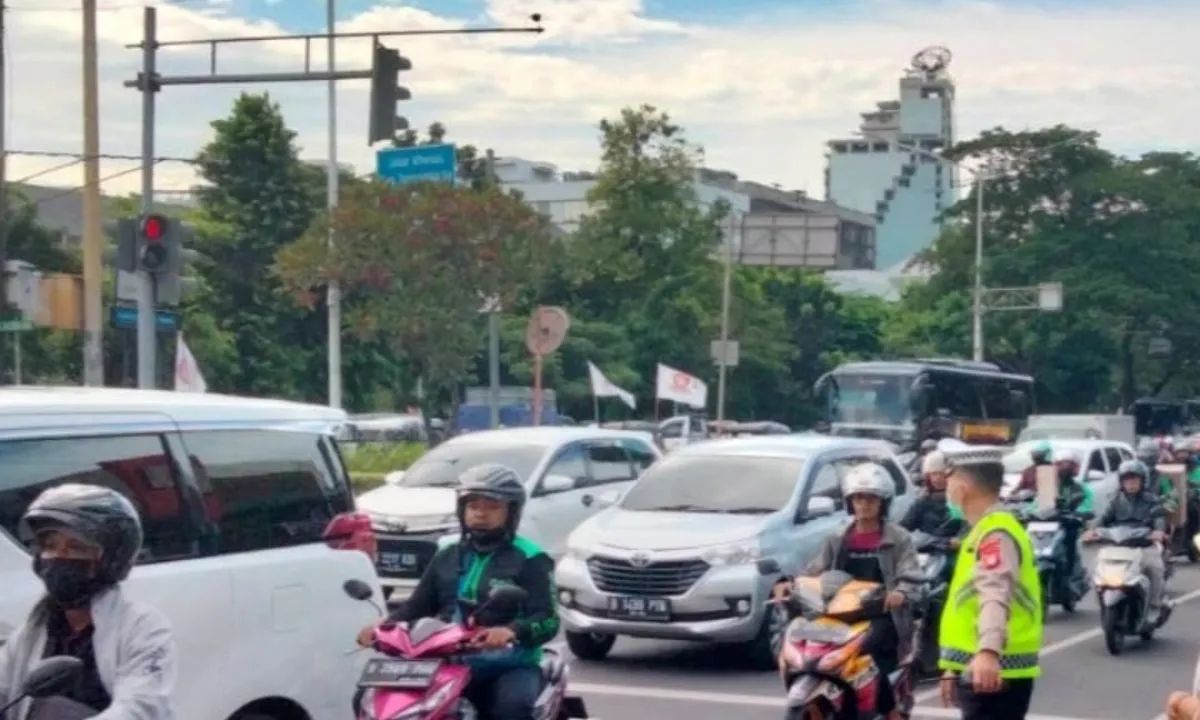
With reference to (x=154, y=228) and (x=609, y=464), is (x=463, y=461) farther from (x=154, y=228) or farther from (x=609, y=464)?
(x=154, y=228)

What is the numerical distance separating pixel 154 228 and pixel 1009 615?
11755 millimetres

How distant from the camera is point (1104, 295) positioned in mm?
65188

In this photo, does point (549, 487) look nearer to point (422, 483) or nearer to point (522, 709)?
point (422, 483)

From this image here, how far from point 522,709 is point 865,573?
7.93 feet

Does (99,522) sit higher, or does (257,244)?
(257,244)

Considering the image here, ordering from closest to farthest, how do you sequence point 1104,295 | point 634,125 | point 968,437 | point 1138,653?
point 1138,653, point 968,437, point 634,125, point 1104,295

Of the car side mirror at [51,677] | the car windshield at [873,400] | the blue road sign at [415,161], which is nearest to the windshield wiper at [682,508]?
the car side mirror at [51,677]

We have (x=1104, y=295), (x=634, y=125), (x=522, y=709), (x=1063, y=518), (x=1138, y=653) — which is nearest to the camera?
(x=522, y=709)

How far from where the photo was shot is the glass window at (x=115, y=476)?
650 centimetres

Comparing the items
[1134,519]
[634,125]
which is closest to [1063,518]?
[1134,519]

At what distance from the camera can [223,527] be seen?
727 cm

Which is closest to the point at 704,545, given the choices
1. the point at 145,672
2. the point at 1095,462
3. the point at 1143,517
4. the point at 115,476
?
the point at 1143,517

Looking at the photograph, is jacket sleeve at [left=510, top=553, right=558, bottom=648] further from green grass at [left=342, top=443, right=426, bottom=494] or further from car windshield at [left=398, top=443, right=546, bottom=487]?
green grass at [left=342, top=443, right=426, bottom=494]

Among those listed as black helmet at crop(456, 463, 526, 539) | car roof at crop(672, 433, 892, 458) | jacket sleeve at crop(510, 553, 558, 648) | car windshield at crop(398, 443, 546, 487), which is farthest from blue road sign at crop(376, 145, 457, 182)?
jacket sleeve at crop(510, 553, 558, 648)
